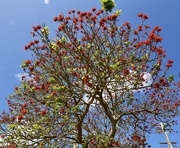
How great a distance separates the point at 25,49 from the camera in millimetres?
8750

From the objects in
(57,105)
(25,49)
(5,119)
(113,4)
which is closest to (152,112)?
(57,105)

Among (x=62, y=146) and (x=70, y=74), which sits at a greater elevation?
(x=70, y=74)

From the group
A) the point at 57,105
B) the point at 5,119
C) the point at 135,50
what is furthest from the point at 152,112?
the point at 5,119

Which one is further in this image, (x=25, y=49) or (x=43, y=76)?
(x=43, y=76)

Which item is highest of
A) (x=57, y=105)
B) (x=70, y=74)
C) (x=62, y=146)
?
(x=70, y=74)

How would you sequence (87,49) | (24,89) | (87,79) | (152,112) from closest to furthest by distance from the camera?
(87,79) < (87,49) < (24,89) < (152,112)

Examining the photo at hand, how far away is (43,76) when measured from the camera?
9484 mm

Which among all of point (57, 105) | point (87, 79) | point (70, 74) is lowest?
point (57, 105)

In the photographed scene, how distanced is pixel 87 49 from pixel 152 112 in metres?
3.99

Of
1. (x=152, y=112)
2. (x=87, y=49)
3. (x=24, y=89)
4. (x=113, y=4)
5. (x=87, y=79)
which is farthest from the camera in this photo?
(x=152, y=112)

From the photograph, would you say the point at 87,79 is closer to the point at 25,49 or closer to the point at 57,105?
the point at 57,105

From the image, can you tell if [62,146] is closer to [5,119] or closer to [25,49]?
[5,119]

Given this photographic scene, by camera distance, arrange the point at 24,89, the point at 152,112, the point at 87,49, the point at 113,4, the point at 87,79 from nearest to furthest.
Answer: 1. the point at 113,4
2. the point at 87,79
3. the point at 87,49
4. the point at 24,89
5. the point at 152,112

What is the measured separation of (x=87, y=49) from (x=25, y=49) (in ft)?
7.70
